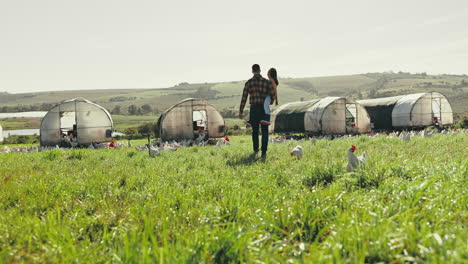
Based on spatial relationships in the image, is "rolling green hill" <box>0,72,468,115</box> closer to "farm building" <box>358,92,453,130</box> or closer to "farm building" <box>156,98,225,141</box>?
"farm building" <box>358,92,453,130</box>

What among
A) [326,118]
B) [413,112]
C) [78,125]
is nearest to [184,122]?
[78,125]

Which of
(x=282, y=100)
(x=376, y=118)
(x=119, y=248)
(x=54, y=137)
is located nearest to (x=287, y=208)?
(x=119, y=248)

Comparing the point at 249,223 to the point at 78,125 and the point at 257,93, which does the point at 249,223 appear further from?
the point at 78,125

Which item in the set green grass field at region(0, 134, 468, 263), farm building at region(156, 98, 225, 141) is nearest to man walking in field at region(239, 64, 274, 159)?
green grass field at region(0, 134, 468, 263)

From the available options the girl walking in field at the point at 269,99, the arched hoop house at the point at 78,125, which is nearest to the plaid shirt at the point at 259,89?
the girl walking in field at the point at 269,99

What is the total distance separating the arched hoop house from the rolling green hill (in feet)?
216

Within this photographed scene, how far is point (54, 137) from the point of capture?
2466 centimetres

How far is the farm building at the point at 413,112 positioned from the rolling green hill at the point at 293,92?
5980 cm

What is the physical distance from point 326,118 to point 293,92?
9586cm

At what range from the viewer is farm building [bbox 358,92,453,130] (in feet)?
97.0

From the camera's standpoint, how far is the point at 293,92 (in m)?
120

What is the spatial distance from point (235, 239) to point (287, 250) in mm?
375

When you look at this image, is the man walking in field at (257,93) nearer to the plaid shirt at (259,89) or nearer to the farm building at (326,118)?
the plaid shirt at (259,89)

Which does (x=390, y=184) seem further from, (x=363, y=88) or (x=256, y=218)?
(x=363, y=88)
